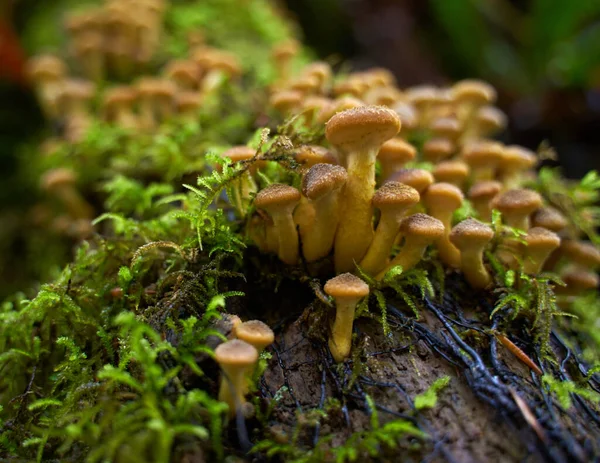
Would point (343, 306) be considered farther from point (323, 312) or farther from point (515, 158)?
point (515, 158)

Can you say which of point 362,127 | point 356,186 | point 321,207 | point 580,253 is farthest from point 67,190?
point 580,253

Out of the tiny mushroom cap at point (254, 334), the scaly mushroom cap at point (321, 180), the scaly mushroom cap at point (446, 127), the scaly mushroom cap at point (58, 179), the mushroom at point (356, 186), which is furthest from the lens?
the scaly mushroom cap at point (58, 179)

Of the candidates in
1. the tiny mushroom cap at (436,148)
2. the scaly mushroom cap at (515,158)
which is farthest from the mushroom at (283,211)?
the scaly mushroom cap at (515,158)

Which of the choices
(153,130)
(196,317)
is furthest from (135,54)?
(196,317)

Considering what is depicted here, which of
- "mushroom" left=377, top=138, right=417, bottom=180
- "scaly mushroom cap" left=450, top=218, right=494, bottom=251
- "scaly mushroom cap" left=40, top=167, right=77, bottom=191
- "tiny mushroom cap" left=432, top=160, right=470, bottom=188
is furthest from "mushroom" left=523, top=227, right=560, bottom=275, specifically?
"scaly mushroom cap" left=40, top=167, right=77, bottom=191

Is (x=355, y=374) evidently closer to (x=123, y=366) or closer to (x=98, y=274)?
(x=123, y=366)

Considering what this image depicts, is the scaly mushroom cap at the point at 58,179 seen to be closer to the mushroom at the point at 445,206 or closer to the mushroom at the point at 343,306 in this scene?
the mushroom at the point at 343,306

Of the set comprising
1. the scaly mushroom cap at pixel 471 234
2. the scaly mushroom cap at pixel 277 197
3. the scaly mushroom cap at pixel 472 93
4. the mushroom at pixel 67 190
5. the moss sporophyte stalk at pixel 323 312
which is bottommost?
the mushroom at pixel 67 190
